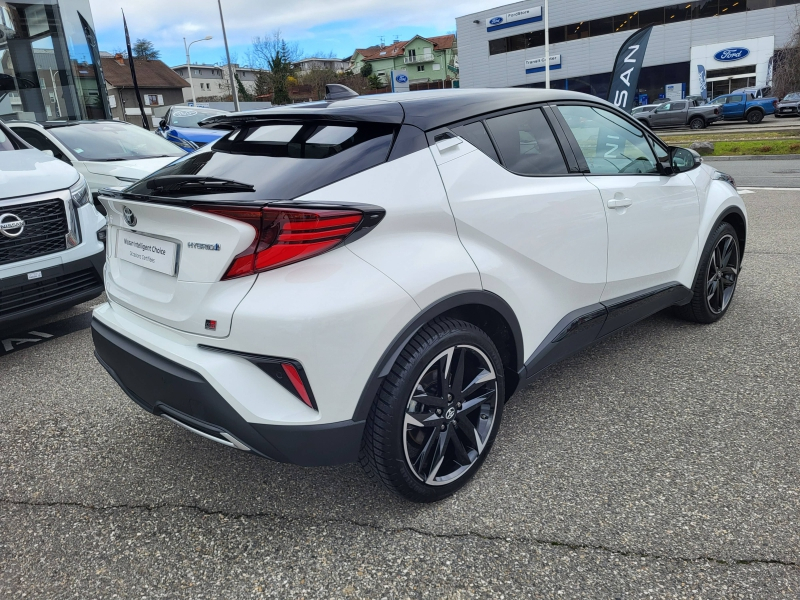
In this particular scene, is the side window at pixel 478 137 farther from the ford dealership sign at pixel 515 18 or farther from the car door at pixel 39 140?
the ford dealership sign at pixel 515 18

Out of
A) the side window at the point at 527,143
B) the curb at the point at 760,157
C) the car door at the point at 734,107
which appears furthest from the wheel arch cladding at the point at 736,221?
the car door at the point at 734,107

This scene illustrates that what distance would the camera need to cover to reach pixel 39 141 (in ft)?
26.5

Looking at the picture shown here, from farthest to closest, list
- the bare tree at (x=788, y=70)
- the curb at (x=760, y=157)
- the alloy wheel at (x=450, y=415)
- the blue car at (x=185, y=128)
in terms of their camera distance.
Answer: the bare tree at (x=788, y=70) < the curb at (x=760, y=157) < the blue car at (x=185, y=128) < the alloy wheel at (x=450, y=415)

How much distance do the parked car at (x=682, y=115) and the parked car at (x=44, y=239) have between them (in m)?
28.7

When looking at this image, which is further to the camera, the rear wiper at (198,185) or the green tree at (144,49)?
the green tree at (144,49)

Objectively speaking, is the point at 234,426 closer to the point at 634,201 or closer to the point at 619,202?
the point at 619,202

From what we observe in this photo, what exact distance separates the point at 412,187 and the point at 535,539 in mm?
1378

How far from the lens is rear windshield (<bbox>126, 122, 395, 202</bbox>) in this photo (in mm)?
2162

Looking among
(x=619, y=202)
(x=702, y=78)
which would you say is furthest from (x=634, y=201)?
(x=702, y=78)

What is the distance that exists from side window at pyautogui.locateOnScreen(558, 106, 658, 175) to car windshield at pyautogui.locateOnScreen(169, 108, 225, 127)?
473 inches

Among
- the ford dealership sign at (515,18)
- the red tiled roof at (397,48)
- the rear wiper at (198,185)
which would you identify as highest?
the red tiled roof at (397,48)

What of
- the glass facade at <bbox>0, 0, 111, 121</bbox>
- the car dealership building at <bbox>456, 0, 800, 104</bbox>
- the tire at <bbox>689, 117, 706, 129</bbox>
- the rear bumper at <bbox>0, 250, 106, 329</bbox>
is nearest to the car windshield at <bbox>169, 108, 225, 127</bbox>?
the glass facade at <bbox>0, 0, 111, 121</bbox>

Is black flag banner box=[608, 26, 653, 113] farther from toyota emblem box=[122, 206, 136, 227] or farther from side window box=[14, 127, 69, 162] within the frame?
toyota emblem box=[122, 206, 136, 227]

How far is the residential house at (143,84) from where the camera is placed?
219 ft
